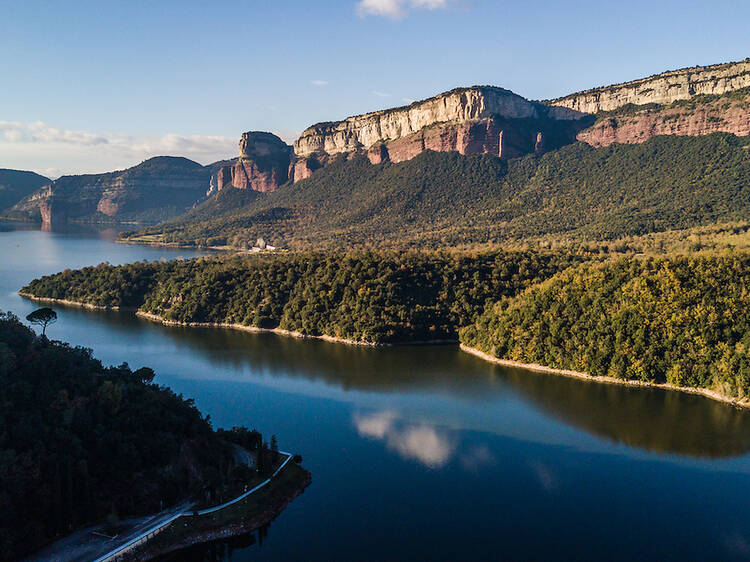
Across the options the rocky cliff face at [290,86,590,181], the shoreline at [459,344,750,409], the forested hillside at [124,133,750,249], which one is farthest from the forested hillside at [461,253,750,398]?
the rocky cliff face at [290,86,590,181]

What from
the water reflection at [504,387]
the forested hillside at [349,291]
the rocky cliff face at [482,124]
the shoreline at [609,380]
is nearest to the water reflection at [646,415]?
the water reflection at [504,387]

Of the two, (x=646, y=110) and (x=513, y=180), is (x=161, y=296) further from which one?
(x=646, y=110)

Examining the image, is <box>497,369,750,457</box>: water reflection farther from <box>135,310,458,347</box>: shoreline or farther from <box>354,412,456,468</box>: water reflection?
<box>135,310,458,347</box>: shoreline

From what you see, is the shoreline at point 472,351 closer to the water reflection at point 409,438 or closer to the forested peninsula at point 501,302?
the forested peninsula at point 501,302

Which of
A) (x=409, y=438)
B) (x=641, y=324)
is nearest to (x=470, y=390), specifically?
(x=409, y=438)

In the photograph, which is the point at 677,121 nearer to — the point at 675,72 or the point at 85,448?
the point at 675,72

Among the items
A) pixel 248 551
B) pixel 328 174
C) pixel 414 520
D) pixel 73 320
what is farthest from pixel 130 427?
pixel 328 174
